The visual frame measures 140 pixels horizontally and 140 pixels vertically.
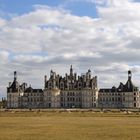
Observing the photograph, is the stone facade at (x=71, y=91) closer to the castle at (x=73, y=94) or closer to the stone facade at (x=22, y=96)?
the castle at (x=73, y=94)

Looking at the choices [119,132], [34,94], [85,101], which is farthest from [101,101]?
[119,132]

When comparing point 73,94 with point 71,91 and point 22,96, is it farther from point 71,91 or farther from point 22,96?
point 22,96

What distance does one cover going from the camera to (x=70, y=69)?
15750 cm

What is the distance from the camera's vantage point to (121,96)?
518ft

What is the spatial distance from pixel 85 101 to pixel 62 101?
7765mm

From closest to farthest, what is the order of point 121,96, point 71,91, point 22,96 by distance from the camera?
point 71,91 < point 121,96 < point 22,96

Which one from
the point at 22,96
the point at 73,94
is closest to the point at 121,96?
the point at 73,94

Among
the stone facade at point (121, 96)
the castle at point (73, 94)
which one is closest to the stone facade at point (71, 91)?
the castle at point (73, 94)

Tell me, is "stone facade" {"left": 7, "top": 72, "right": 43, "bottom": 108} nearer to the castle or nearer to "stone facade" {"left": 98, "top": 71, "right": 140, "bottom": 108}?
the castle

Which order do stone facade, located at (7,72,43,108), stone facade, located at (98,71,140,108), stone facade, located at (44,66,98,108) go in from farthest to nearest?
1. stone facade, located at (7,72,43,108)
2. stone facade, located at (98,71,140,108)
3. stone facade, located at (44,66,98,108)

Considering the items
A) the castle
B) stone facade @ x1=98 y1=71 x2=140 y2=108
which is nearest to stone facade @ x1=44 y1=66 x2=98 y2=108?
the castle

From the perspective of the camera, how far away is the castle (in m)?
155

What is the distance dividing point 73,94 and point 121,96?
53.4 ft

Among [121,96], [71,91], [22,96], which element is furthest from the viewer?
[22,96]
